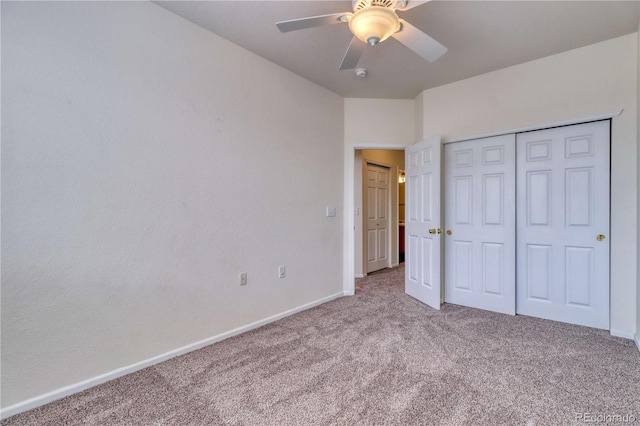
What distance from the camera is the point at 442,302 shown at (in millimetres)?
3535

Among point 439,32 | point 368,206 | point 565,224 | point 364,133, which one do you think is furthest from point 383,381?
point 368,206

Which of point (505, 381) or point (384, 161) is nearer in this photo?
point (505, 381)

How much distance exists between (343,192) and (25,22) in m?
3.11

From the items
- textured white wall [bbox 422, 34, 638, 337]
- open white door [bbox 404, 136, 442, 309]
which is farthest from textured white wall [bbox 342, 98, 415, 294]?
textured white wall [bbox 422, 34, 638, 337]

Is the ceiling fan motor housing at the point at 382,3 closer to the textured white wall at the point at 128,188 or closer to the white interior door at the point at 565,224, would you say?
the textured white wall at the point at 128,188

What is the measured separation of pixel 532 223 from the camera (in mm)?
3064

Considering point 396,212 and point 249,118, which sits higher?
point 249,118

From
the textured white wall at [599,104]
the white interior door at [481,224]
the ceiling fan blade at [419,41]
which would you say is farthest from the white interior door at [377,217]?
the ceiling fan blade at [419,41]

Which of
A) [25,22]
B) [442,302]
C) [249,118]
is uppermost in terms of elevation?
[25,22]

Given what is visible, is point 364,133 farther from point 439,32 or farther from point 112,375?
point 112,375

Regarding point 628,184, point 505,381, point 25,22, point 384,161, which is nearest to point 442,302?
point 505,381

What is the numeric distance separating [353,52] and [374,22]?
0.34 meters

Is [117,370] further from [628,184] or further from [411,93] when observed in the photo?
[628,184]

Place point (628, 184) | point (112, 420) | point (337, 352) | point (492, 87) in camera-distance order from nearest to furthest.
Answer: point (112, 420)
point (337, 352)
point (628, 184)
point (492, 87)
